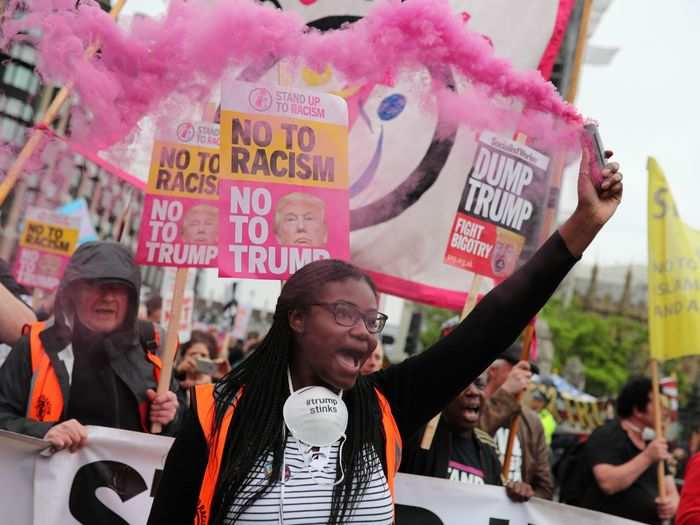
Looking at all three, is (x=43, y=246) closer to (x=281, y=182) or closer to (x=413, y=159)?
(x=413, y=159)

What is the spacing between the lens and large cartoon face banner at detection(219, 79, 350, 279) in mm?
3094

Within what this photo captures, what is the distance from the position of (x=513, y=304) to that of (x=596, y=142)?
1.48 ft

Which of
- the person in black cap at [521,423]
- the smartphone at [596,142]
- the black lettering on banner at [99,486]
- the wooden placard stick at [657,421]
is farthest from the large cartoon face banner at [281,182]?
the wooden placard stick at [657,421]

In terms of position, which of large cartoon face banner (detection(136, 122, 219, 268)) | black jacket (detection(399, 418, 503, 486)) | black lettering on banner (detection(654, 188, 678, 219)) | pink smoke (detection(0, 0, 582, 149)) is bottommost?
black jacket (detection(399, 418, 503, 486))

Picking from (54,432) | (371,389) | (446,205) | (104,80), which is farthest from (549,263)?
(446,205)

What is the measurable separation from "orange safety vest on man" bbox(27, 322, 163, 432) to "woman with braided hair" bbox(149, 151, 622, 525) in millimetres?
1263

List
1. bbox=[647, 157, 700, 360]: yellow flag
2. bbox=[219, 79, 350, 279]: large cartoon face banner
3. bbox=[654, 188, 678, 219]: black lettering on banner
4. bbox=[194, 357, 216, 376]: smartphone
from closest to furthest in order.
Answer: bbox=[219, 79, 350, 279]: large cartoon face banner < bbox=[647, 157, 700, 360]: yellow flag < bbox=[654, 188, 678, 219]: black lettering on banner < bbox=[194, 357, 216, 376]: smartphone

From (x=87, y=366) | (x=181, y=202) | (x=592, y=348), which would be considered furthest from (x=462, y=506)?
(x=592, y=348)

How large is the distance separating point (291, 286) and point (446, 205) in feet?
9.87

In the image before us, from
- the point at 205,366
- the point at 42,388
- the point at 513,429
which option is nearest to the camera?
the point at 42,388

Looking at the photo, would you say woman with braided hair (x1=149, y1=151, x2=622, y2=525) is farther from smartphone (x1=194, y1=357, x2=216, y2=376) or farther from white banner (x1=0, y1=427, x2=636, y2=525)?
smartphone (x1=194, y1=357, x2=216, y2=376)

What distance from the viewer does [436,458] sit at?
366 cm

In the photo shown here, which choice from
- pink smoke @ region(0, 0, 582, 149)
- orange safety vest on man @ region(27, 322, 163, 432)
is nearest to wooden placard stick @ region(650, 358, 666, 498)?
pink smoke @ region(0, 0, 582, 149)

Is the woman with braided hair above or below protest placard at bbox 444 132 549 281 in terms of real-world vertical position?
below
